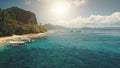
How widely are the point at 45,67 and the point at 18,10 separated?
483 feet

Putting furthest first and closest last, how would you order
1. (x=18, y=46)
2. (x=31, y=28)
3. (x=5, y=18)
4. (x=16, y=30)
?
(x=31, y=28), (x=16, y=30), (x=5, y=18), (x=18, y=46)

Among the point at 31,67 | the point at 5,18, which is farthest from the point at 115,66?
the point at 5,18

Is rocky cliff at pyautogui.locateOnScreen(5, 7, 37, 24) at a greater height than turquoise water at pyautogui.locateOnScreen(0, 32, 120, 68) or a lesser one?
greater

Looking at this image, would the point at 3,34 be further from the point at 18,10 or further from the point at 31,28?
the point at 18,10

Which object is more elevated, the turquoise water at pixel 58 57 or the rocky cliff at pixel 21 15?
the rocky cliff at pixel 21 15

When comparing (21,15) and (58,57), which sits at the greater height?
(21,15)

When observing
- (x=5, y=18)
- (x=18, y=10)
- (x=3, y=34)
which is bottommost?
(x=3, y=34)

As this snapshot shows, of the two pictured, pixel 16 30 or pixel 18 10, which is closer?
pixel 16 30

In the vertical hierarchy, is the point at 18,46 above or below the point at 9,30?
below

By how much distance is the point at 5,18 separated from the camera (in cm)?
9031

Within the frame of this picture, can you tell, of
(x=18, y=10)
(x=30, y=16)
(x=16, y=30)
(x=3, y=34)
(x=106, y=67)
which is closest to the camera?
(x=106, y=67)

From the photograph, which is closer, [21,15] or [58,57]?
[58,57]

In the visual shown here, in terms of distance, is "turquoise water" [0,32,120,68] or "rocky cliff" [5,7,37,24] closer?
"turquoise water" [0,32,120,68]

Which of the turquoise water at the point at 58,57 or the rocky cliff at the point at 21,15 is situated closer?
the turquoise water at the point at 58,57
